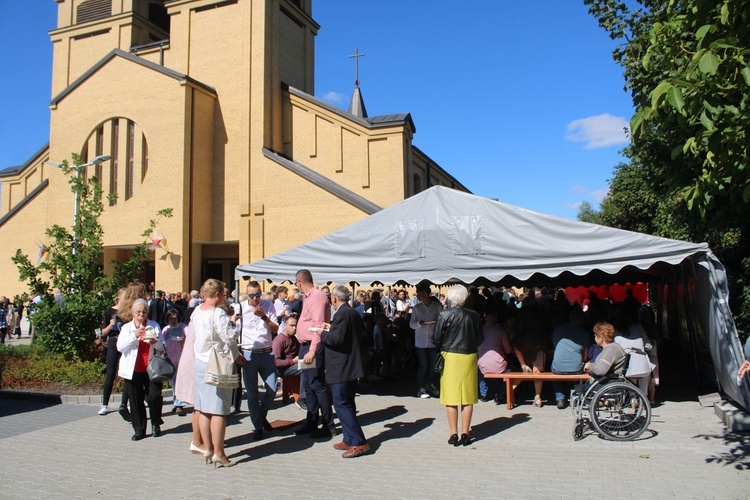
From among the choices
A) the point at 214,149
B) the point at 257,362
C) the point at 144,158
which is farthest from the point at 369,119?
the point at 257,362

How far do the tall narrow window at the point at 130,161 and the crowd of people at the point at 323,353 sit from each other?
1883cm

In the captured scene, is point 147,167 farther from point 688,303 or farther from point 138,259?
point 688,303

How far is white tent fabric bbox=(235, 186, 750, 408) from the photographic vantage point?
8.25 m

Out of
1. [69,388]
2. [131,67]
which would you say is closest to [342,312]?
[69,388]

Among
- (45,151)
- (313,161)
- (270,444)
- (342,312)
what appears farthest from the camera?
(45,151)

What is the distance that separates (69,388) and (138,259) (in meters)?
3.01

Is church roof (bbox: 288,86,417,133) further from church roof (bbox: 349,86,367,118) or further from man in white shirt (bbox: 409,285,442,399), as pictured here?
man in white shirt (bbox: 409,285,442,399)

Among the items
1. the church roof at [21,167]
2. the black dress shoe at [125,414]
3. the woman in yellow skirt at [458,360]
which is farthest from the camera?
Result: the church roof at [21,167]

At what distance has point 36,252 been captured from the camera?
28984mm

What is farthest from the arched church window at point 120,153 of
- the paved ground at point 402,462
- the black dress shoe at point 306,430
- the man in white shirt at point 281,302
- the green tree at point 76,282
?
the black dress shoe at point 306,430

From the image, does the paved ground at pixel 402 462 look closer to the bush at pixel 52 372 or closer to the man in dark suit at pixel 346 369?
the man in dark suit at pixel 346 369

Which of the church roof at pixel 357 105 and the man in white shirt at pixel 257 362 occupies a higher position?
the church roof at pixel 357 105

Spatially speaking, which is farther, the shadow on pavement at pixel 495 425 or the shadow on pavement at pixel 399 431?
the shadow on pavement at pixel 495 425

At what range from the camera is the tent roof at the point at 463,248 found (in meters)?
8.58
